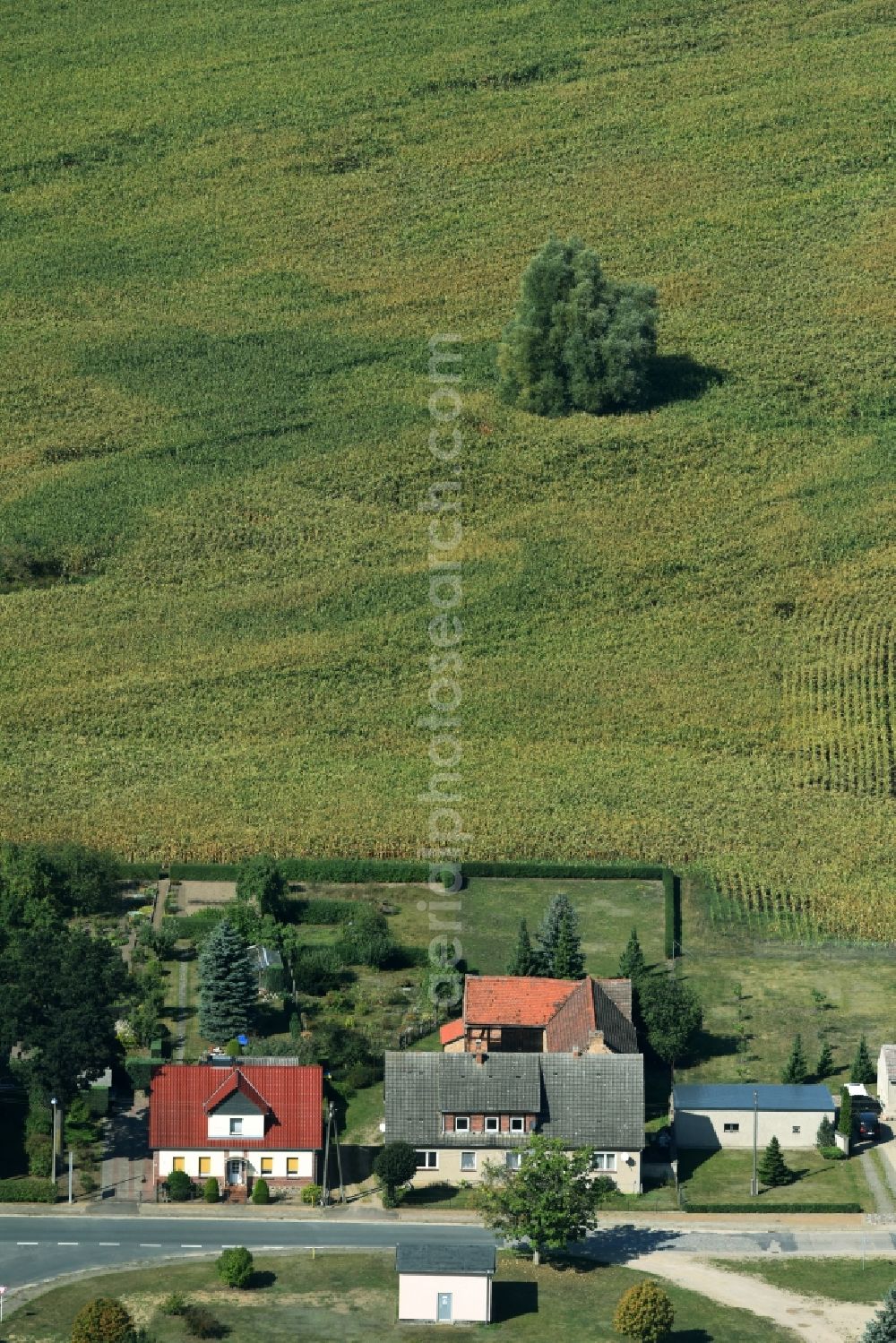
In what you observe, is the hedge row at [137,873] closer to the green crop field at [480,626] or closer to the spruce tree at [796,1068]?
the green crop field at [480,626]

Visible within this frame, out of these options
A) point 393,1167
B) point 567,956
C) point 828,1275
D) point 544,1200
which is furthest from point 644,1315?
point 567,956

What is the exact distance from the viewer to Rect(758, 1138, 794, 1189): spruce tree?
377 feet

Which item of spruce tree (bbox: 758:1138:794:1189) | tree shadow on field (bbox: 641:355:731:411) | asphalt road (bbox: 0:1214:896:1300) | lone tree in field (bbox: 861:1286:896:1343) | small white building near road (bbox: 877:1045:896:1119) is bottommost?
lone tree in field (bbox: 861:1286:896:1343)

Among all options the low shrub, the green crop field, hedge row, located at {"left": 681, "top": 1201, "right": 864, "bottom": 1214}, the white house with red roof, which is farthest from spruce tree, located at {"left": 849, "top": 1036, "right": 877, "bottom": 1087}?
the low shrub

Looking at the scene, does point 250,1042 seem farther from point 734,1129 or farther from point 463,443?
point 463,443

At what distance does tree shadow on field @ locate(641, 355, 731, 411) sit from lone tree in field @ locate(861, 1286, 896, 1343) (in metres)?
105

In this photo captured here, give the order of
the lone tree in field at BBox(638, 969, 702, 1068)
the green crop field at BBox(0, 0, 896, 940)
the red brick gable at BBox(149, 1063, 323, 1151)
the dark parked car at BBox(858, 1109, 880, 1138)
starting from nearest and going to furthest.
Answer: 1. the red brick gable at BBox(149, 1063, 323, 1151)
2. the dark parked car at BBox(858, 1109, 880, 1138)
3. the lone tree in field at BBox(638, 969, 702, 1068)
4. the green crop field at BBox(0, 0, 896, 940)

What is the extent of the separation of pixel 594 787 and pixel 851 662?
22.0 meters

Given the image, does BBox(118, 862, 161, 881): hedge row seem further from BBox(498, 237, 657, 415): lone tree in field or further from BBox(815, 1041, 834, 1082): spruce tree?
BBox(498, 237, 657, 415): lone tree in field

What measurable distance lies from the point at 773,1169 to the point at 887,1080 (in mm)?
8136

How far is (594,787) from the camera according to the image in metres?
149

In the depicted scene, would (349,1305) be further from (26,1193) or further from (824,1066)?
(824,1066)

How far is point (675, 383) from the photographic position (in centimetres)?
19812

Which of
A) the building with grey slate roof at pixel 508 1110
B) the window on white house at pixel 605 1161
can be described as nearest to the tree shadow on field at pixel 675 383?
the building with grey slate roof at pixel 508 1110
